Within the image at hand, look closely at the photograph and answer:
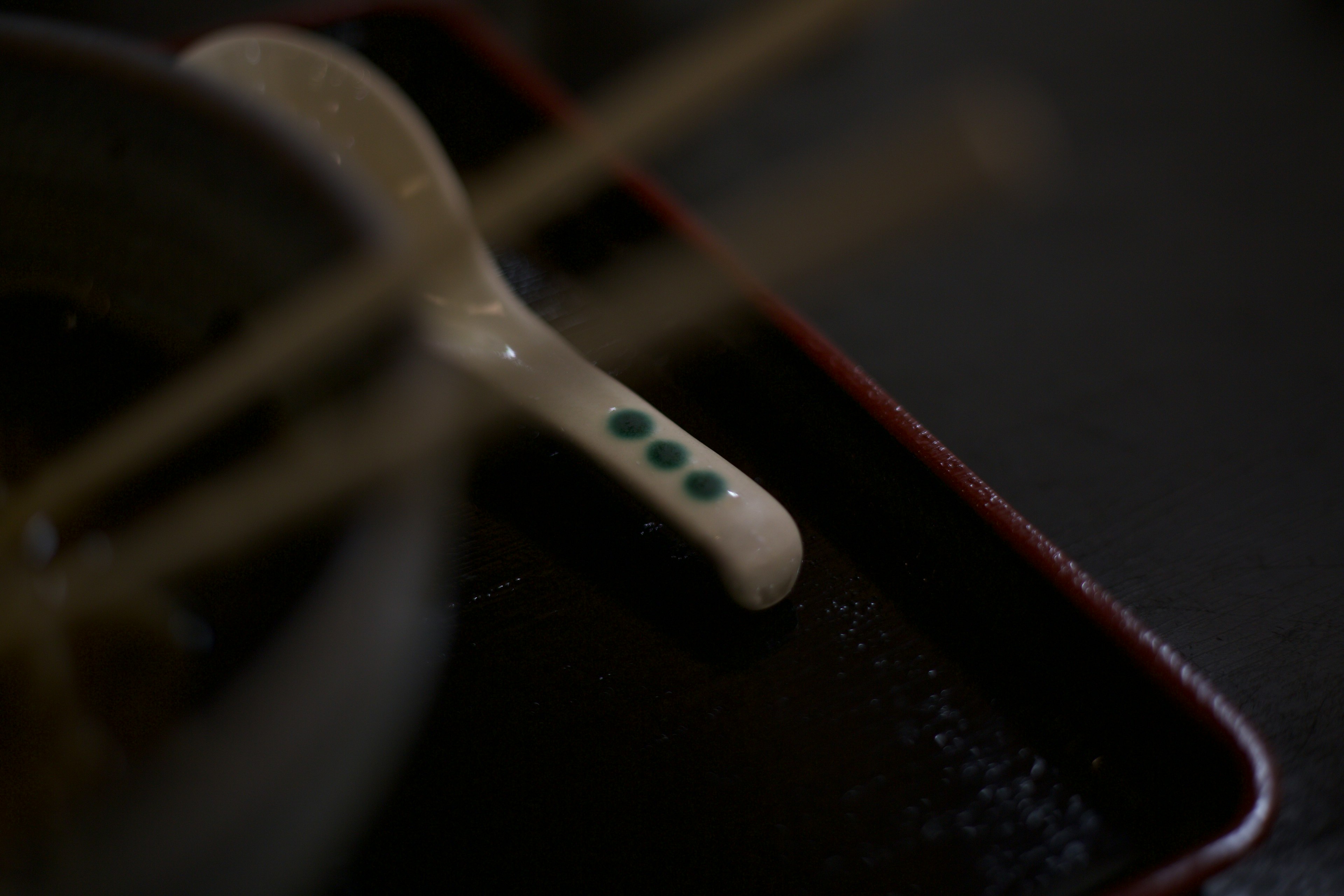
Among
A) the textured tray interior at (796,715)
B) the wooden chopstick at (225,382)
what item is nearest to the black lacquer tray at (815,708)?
the textured tray interior at (796,715)

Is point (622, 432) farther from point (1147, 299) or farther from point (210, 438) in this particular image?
point (1147, 299)

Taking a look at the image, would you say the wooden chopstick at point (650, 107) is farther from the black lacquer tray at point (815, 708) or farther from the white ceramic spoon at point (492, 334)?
the black lacquer tray at point (815, 708)

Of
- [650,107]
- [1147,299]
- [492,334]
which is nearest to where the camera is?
[492,334]

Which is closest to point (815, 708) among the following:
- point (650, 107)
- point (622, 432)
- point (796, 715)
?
point (796, 715)

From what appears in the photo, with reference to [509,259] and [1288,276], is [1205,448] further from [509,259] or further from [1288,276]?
[509,259]

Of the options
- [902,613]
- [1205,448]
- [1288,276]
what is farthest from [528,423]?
[1288,276]

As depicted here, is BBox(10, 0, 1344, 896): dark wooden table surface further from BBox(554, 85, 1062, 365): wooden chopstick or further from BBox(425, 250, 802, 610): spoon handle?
BBox(425, 250, 802, 610): spoon handle
